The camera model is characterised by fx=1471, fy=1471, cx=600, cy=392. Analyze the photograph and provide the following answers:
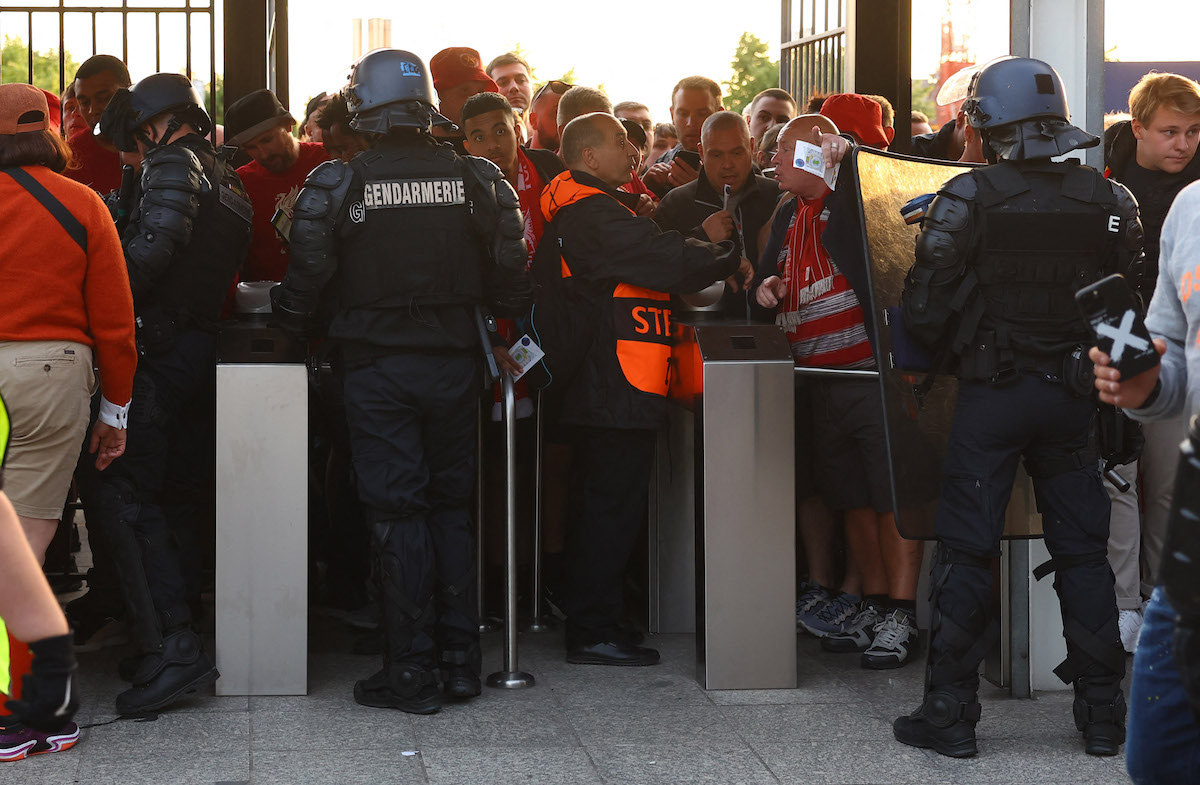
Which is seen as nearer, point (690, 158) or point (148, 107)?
point (148, 107)

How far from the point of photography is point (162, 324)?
4758mm

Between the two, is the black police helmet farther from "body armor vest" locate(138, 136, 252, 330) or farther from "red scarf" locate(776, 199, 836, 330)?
"body armor vest" locate(138, 136, 252, 330)

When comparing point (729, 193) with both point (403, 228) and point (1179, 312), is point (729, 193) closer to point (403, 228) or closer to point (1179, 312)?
point (403, 228)

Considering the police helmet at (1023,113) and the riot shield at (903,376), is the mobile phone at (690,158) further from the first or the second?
the police helmet at (1023,113)

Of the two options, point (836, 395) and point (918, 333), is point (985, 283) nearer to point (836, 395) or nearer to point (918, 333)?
point (918, 333)

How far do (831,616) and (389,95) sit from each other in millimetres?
2605

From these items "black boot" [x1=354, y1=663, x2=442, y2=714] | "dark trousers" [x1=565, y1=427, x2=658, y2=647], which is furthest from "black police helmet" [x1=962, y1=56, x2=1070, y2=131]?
"black boot" [x1=354, y1=663, x2=442, y2=714]

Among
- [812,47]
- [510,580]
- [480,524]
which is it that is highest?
[812,47]

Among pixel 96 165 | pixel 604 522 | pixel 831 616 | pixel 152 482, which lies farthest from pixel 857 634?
pixel 96 165

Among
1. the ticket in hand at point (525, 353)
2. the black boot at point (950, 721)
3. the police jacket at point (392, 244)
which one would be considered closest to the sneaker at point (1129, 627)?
the black boot at point (950, 721)

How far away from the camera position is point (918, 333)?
422cm

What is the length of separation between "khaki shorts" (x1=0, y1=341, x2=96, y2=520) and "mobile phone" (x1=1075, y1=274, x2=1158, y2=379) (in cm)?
281

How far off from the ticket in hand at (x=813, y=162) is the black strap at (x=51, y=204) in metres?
2.31

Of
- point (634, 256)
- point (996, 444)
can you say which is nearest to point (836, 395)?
point (634, 256)
